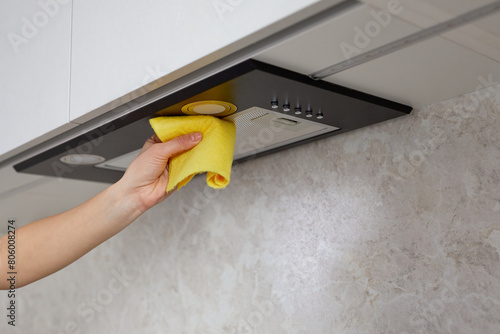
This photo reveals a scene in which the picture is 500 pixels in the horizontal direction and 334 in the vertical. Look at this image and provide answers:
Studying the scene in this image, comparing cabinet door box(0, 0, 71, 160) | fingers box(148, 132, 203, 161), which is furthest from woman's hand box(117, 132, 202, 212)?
cabinet door box(0, 0, 71, 160)

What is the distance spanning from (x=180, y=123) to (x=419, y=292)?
1.49ft

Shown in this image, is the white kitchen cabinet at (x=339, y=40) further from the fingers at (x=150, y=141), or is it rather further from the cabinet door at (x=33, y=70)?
the cabinet door at (x=33, y=70)

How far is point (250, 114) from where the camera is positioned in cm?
84

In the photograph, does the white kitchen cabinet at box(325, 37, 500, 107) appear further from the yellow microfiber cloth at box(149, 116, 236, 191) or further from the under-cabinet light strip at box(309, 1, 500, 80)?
the yellow microfiber cloth at box(149, 116, 236, 191)

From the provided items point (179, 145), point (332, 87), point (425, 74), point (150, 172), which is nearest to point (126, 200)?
point (150, 172)

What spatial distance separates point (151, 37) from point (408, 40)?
0.34 meters

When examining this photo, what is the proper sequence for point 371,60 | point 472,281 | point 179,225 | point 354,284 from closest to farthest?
point 371,60 < point 472,281 < point 354,284 < point 179,225

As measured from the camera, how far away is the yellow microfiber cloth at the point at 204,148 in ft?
2.51

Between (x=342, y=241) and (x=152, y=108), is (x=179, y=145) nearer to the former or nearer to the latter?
(x=152, y=108)

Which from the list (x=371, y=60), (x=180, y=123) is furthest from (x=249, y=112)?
(x=371, y=60)

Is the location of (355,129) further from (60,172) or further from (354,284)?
(60,172)

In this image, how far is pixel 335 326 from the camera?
0.96 metres

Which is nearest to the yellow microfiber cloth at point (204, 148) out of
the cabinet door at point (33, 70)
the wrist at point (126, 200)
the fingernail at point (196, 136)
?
the fingernail at point (196, 136)

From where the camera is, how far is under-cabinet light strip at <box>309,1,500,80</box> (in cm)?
57
